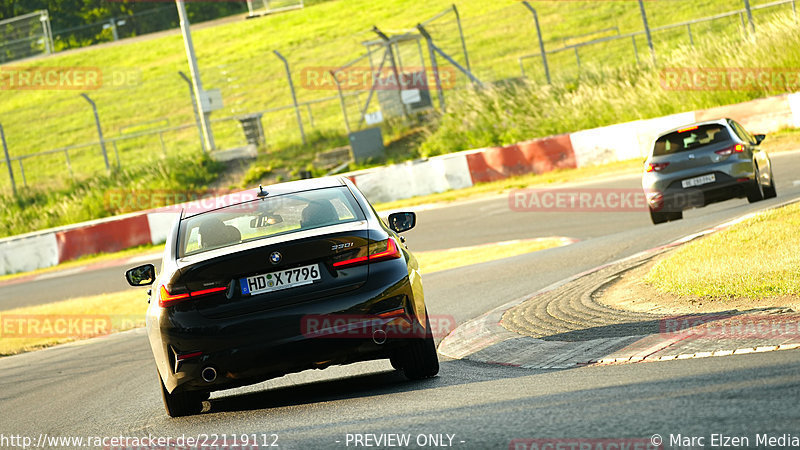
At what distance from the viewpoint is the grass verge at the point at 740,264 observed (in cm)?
834

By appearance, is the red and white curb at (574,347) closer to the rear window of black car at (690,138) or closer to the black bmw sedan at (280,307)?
the black bmw sedan at (280,307)

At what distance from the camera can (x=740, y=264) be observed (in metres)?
9.33

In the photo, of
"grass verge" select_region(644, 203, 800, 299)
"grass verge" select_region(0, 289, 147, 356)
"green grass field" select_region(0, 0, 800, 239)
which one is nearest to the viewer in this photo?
"grass verge" select_region(644, 203, 800, 299)

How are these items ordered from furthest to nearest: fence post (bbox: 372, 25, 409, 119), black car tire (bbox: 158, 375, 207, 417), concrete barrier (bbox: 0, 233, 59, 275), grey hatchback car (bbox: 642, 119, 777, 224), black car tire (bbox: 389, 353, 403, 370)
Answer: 1. fence post (bbox: 372, 25, 409, 119)
2. concrete barrier (bbox: 0, 233, 59, 275)
3. grey hatchback car (bbox: 642, 119, 777, 224)
4. black car tire (bbox: 389, 353, 403, 370)
5. black car tire (bbox: 158, 375, 207, 417)

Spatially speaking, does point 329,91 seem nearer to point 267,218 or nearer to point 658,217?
point 658,217

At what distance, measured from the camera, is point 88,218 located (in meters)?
30.1

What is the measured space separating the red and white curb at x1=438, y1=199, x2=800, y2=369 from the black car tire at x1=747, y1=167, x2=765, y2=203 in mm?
6808

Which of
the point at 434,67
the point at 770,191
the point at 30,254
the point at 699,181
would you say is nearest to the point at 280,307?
the point at 699,181

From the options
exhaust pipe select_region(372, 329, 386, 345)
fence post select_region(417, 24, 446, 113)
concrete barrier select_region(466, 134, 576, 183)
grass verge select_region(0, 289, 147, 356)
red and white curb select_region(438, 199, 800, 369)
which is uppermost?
fence post select_region(417, 24, 446, 113)

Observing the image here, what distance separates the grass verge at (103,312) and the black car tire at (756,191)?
107 inches

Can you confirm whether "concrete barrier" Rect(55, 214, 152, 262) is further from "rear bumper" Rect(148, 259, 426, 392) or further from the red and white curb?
"rear bumper" Rect(148, 259, 426, 392)

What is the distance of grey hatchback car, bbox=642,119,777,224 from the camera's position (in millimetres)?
15172

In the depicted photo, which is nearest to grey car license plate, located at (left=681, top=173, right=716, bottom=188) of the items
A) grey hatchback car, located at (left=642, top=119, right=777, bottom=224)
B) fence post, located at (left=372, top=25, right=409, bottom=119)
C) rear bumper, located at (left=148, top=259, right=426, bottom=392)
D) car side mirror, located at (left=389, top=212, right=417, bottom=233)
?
grey hatchback car, located at (left=642, top=119, right=777, bottom=224)

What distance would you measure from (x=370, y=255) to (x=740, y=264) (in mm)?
4025
